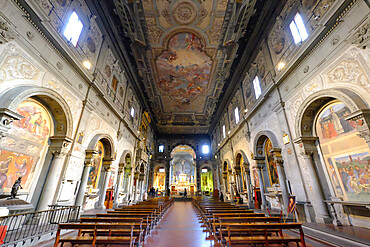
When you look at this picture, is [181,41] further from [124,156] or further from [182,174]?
[182,174]

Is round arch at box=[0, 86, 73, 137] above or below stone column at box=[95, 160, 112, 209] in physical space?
above

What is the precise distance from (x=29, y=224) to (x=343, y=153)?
1073cm

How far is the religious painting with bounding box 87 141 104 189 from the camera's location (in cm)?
922

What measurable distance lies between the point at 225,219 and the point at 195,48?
40.9 ft

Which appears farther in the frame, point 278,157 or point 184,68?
point 184,68

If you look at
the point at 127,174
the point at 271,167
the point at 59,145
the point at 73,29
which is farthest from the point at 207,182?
the point at 73,29

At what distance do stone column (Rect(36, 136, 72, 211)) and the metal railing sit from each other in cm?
34

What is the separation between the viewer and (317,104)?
20.4ft

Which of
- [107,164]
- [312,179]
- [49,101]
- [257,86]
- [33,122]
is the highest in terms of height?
[257,86]

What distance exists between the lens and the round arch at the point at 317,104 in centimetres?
457

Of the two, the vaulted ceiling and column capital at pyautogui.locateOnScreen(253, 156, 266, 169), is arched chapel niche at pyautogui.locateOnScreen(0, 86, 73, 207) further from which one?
column capital at pyautogui.locateOnScreen(253, 156, 266, 169)

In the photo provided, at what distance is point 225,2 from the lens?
9672 mm

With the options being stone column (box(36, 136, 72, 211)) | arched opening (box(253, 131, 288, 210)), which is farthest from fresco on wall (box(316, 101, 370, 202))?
stone column (box(36, 136, 72, 211))

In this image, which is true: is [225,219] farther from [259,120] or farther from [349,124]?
[259,120]
